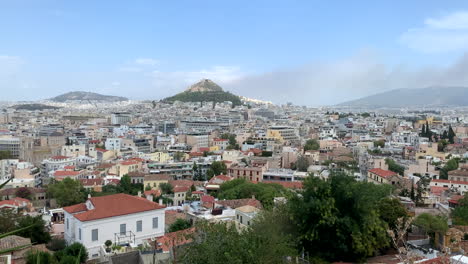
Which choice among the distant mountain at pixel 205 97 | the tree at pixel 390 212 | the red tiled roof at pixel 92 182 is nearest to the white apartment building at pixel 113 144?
the red tiled roof at pixel 92 182

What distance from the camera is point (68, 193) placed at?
22359 mm

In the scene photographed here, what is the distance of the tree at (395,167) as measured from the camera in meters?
30.4

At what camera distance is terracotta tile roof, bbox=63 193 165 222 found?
40.8 ft

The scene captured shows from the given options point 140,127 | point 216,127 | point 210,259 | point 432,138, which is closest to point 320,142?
point 432,138

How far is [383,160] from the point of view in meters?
30.8

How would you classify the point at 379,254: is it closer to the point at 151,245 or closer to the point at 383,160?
the point at 151,245

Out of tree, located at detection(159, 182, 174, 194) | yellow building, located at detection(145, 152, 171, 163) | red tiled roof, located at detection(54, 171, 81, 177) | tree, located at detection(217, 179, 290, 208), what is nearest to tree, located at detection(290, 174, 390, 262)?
tree, located at detection(217, 179, 290, 208)

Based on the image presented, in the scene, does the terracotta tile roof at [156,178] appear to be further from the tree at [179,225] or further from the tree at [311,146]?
the tree at [311,146]

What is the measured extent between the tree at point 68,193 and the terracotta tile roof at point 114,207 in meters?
9.21

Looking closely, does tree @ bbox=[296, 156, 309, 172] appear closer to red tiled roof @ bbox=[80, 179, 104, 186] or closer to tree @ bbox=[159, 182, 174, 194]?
tree @ bbox=[159, 182, 174, 194]

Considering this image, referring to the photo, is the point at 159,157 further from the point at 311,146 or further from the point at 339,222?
the point at 339,222

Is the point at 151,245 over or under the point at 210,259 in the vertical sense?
under

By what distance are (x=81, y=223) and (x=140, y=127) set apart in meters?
52.9

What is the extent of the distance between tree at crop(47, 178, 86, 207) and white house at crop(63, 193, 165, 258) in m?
9.01
